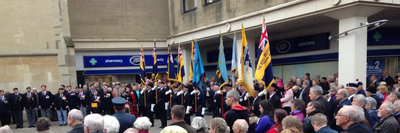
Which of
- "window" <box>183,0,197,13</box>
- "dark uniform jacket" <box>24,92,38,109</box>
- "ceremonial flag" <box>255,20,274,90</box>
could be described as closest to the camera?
"ceremonial flag" <box>255,20,274,90</box>

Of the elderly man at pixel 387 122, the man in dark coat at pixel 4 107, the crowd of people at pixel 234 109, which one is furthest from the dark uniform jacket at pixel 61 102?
the elderly man at pixel 387 122

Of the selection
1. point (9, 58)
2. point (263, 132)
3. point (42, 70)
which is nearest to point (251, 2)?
point (263, 132)

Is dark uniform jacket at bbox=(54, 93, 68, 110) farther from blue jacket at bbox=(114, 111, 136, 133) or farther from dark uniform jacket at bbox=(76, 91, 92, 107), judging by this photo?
blue jacket at bbox=(114, 111, 136, 133)

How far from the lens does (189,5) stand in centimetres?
1697

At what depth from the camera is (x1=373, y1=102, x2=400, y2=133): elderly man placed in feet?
12.8

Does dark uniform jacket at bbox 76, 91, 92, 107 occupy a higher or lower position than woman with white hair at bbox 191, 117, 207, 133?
lower

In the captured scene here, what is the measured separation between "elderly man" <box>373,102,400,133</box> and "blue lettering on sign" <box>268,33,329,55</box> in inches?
350

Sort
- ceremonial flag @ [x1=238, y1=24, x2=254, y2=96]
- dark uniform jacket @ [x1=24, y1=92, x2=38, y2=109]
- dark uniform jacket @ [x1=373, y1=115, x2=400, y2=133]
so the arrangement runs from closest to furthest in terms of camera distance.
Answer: dark uniform jacket @ [x1=373, y1=115, x2=400, y2=133]
ceremonial flag @ [x1=238, y1=24, x2=254, y2=96]
dark uniform jacket @ [x1=24, y1=92, x2=38, y2=109]

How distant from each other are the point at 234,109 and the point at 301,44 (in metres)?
10.5

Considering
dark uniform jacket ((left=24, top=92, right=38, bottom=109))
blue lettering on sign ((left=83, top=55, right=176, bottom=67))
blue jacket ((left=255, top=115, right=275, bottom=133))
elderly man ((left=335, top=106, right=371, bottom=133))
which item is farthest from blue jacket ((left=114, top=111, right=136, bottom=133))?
blue lettering on sign ((left=83, top=55, right=176, bottom=67))

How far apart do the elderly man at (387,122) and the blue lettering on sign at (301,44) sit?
8.89 metres

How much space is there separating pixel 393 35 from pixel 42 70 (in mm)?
17156

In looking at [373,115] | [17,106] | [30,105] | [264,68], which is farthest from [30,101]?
[373,115]

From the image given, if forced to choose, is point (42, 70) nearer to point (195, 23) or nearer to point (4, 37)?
point (4, 37)
